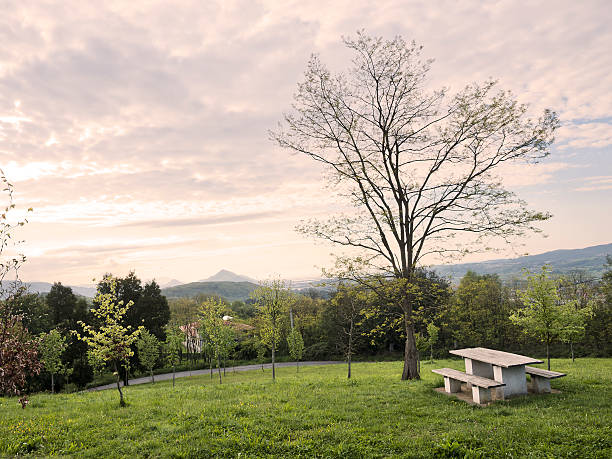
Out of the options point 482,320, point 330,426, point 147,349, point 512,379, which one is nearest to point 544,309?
point 512,379

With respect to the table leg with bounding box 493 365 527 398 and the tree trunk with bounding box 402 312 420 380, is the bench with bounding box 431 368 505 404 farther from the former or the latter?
the tree trunk with bounding box 402 312 420 380

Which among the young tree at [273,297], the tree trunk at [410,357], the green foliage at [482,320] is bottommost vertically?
the green foliage at [482,320]

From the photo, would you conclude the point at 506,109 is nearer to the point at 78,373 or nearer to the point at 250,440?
the point at 250,440

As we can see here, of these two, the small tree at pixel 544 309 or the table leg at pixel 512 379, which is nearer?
the table leg at pixel 512 379

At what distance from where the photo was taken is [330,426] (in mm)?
8633

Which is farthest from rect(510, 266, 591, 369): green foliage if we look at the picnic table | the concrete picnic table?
the concrete picnic table

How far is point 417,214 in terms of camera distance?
16.5 meters


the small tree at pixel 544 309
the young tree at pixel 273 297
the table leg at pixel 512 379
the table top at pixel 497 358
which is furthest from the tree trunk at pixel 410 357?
the young tree at pixel 273 297

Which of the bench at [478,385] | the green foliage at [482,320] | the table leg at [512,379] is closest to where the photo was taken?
the bench at [478,385]

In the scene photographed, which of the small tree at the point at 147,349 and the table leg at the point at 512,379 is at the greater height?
the table leg at the point at 512,379

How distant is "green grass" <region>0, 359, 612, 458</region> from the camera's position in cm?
710

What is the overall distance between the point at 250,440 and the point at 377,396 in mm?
5263

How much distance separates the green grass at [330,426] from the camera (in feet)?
23.3

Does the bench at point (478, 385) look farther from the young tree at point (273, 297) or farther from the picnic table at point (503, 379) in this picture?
the young tree at point (273, 297)
